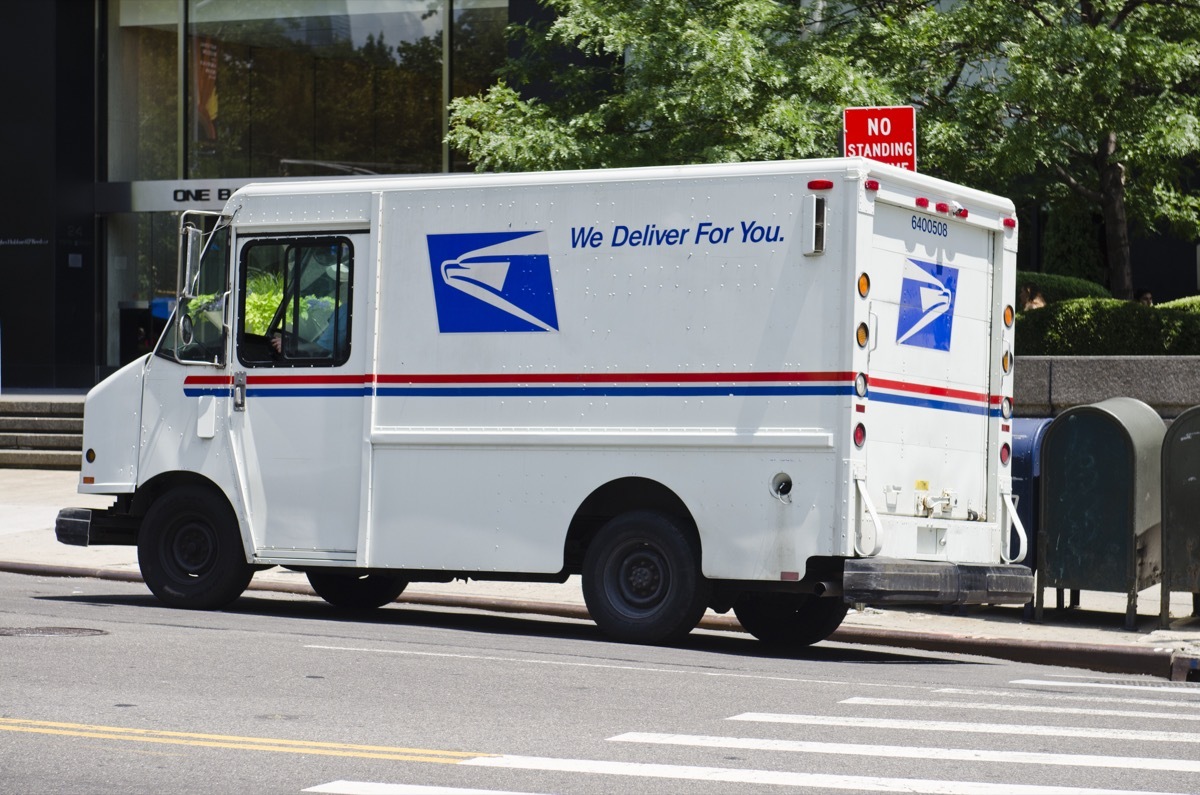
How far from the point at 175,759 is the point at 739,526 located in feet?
14.9

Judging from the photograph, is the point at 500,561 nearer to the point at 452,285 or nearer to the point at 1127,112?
the point at 452,285

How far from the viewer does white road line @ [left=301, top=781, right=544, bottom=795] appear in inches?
244

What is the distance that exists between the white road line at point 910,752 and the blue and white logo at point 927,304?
3.85 meters

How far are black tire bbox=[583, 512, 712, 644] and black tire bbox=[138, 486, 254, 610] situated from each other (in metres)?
2.77

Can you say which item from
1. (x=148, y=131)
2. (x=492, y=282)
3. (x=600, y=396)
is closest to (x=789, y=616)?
(x=600, y=396)

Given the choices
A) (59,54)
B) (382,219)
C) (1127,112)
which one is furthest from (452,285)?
(59,54)

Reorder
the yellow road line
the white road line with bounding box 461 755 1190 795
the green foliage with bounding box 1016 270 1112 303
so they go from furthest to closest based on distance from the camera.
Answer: the green foliage with bounding box 1016 270 1112 303 → the yellow road line → the white road line with bounding box 461 755 1190 795

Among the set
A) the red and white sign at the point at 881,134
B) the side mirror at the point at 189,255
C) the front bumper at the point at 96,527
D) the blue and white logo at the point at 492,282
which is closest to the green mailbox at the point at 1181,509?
the red and white sign at the point at 881,134

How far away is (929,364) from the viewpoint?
1096cm

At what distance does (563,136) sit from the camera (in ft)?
57.0

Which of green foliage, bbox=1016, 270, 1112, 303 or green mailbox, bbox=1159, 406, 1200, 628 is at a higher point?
green foliage, bbox=1016, 270, 1112, 303

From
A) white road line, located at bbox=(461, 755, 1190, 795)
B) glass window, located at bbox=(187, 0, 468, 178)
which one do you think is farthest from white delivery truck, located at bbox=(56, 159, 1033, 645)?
glass window, located at bbox=(187, 0, 468, 178)

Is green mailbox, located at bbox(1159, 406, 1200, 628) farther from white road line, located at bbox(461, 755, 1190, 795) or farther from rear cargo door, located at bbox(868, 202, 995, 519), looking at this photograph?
white road line, located at bbox(461, 755, 1190, 795)

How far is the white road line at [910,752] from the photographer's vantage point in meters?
7.00
